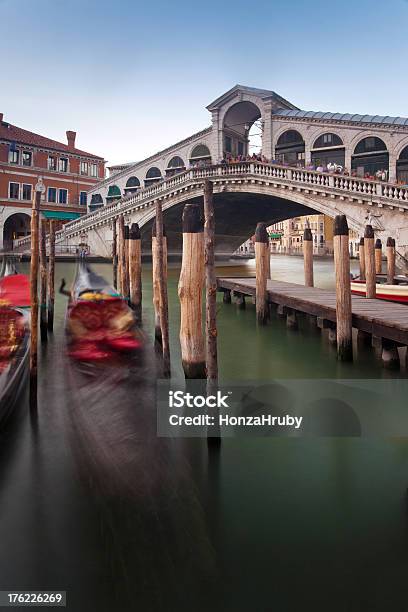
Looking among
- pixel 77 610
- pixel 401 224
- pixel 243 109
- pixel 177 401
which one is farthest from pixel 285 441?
pixel 243 109

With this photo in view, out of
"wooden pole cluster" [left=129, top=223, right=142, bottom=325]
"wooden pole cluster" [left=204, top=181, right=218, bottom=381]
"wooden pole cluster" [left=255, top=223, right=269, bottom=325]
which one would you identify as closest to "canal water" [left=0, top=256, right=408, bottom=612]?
"wooden pole cluster" [left=204, top=181, right=218, bottom=381]

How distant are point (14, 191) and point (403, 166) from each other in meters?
20.2

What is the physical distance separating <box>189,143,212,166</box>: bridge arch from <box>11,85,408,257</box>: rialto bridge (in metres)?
0.05

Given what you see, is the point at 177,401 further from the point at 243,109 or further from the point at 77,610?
the point at 243,109

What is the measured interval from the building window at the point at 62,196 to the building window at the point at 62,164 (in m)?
1.22

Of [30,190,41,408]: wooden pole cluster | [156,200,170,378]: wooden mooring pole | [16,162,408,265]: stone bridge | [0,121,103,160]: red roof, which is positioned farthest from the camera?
[0,121,103,160]: red roof

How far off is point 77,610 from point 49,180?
27691 mm

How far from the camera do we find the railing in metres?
13.8

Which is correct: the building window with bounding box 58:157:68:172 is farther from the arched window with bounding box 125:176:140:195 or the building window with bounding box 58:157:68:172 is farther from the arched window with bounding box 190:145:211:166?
the arched window with bounding box 190:145:211:166

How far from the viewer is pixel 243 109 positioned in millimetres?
23422

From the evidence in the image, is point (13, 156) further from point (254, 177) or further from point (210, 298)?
point (210, 298)

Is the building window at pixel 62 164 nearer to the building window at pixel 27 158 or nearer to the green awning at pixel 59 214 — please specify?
the building window at pixel 27 158

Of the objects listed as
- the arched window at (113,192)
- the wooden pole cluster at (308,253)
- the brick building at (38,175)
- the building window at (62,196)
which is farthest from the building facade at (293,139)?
the wooden pole cluster at (308,253)

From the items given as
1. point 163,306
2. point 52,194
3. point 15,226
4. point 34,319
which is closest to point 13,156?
point 52,194
